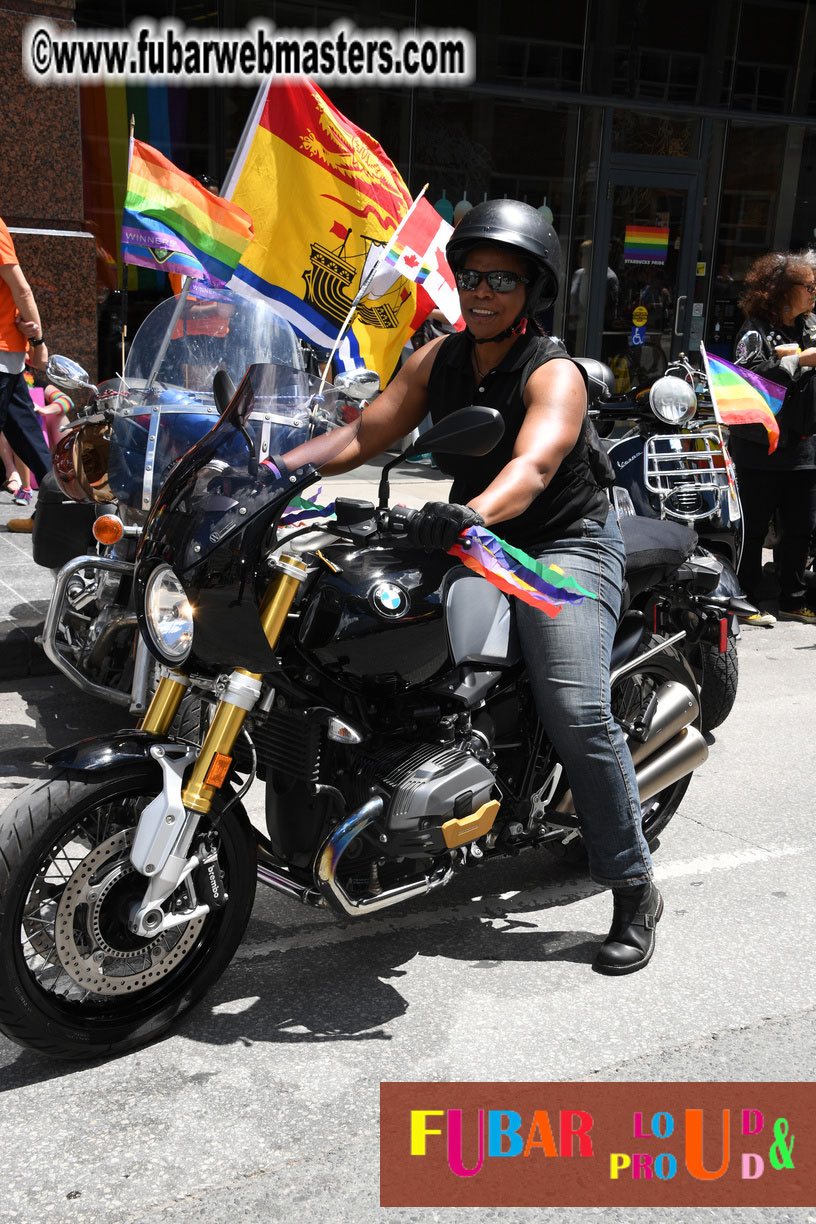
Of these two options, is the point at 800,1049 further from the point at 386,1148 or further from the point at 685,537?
the point at 685,537

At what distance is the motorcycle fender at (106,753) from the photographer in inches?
104

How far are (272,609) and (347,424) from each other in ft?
1.77

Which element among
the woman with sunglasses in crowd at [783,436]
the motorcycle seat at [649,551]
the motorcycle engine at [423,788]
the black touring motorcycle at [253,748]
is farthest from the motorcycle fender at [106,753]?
the woman with sunglasses in crowd at [783,436]

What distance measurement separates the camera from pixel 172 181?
5.02m

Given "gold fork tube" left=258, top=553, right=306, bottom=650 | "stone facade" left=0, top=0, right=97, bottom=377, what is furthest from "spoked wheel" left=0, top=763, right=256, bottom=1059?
"stone facade" left=0, top=0, right=97, bottom=377

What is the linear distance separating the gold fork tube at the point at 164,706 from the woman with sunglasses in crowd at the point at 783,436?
16.4ft

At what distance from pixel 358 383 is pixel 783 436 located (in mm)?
4516

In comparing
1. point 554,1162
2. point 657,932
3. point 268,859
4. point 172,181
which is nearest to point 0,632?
point 172,181

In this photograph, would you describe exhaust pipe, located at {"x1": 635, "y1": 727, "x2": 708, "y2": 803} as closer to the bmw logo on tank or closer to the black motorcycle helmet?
the bmw logo on tank

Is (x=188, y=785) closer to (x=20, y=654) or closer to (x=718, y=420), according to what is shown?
(x=20, y=654)

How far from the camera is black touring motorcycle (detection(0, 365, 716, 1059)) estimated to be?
2.67 metres

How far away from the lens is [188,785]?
8.89 feet

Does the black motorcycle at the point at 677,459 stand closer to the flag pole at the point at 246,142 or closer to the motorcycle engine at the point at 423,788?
the flag pole at the point at 246,142

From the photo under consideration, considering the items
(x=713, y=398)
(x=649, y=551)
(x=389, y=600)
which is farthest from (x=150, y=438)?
(x=713, y=398)
